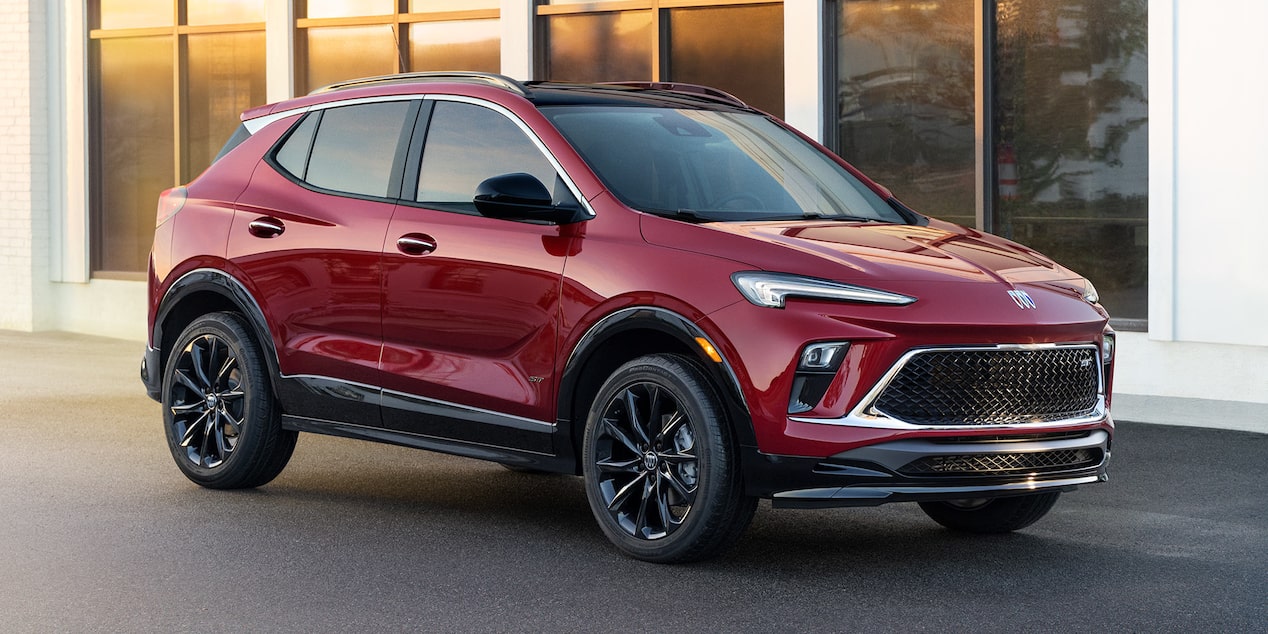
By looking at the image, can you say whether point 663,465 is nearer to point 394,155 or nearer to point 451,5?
point 394,155

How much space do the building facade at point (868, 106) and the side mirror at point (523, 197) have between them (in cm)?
418

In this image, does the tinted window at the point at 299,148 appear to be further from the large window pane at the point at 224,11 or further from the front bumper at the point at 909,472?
the large window pane at the point at 224,11

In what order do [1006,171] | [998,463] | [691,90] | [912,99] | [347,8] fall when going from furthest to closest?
[347,8] → [912,99] → [1006,171] → [691,90] → [998,463]

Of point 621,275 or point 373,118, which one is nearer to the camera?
point 621,275

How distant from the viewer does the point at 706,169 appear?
22.7 ft

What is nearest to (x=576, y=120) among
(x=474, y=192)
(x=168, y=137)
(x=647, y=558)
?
(x=474, y=192)

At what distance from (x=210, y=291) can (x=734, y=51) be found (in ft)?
23.2

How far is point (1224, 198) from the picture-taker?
36.8ft

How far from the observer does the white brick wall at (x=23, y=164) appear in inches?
695

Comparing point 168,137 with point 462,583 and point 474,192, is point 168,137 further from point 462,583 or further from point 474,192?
point 462,583

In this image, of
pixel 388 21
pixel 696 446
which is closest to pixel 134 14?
pixel 388 21

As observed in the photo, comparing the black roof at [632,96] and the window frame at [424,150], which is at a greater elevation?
the black roof at [632,96]

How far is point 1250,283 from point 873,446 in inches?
249

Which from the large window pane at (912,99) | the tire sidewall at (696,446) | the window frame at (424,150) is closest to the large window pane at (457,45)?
the large window pane at (912,99)
